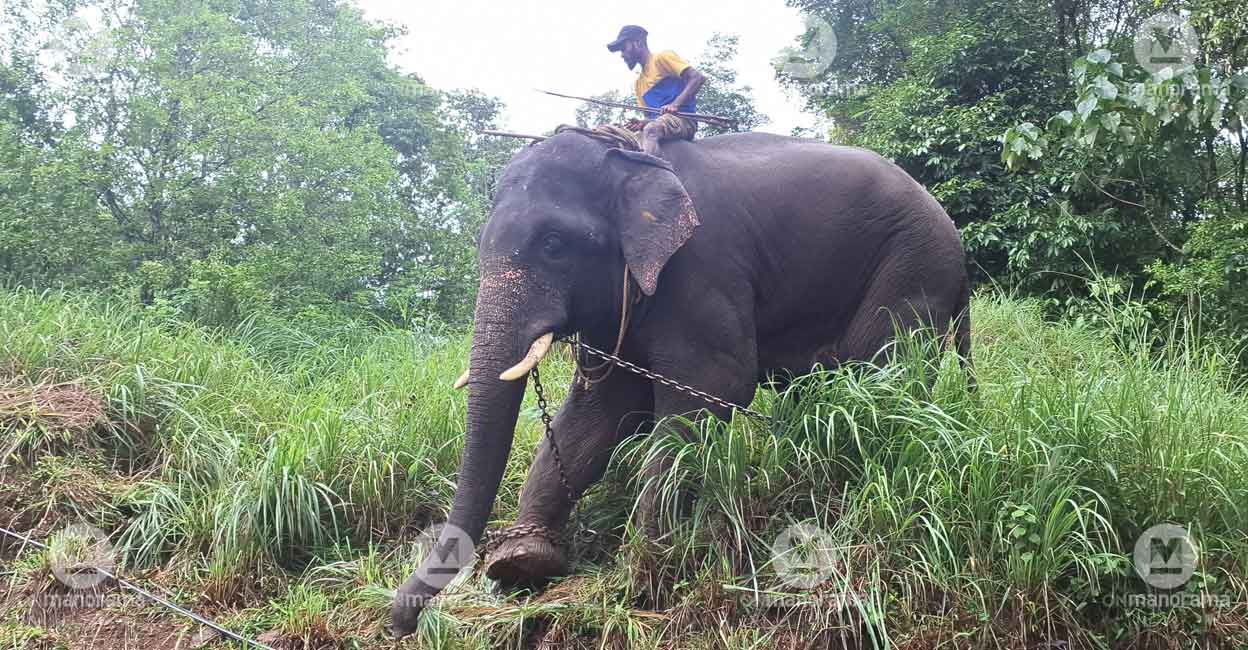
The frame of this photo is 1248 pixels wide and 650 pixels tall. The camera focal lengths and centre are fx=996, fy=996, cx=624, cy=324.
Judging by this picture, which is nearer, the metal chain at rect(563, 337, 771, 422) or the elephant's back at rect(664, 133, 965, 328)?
the metal chain at rect(563, 337, 771, 422)

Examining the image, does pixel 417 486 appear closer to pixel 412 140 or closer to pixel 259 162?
pixel 259 162

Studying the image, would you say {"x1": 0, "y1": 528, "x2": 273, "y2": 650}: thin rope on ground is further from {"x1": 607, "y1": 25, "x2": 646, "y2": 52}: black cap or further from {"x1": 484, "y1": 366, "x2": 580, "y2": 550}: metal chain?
{"x1": 607, "y1": 25, "x2": 646, "y2": 52}: black cap

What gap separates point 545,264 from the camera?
358 cm

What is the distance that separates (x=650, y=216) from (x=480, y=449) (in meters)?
1.04

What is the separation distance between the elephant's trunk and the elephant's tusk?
2.0 inches

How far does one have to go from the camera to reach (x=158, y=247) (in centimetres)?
898

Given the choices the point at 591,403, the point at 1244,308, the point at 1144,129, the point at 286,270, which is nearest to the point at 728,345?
the point at 591,403

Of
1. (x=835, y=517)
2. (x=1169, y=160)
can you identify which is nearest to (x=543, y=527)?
(x=835, y=517)

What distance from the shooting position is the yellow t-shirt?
172 inches
